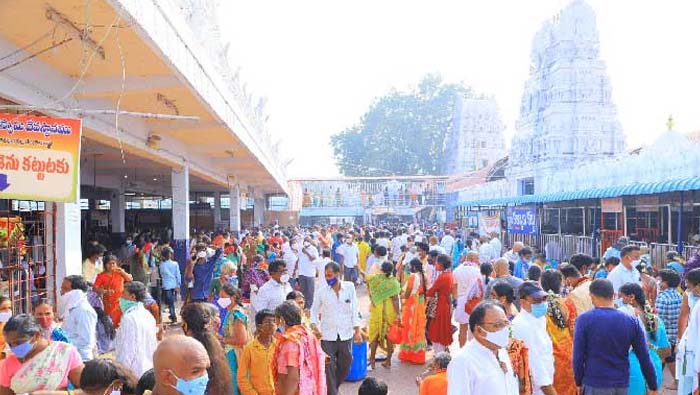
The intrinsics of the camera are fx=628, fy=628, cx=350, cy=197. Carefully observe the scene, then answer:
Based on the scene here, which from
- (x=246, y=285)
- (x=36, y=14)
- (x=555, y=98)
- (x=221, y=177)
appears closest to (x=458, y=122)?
(x=555, y=98)

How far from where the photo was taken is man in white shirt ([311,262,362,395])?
6051 millimetres

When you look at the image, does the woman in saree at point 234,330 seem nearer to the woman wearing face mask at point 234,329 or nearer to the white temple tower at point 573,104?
the woman wearing face mask at point 234,329

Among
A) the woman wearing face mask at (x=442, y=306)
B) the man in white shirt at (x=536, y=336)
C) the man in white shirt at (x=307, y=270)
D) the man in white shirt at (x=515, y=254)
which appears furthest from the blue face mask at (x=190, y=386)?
the man in white shirt at (x=307, y=270)

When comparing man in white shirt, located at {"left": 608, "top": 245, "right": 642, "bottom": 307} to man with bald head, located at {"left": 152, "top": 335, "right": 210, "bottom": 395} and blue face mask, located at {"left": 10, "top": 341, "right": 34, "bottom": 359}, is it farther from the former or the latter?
blue face mask, located at {"left": 10, "top": 341, "right": 34, "bottom": 359}

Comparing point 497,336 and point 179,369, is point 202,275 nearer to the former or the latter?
point 497,336

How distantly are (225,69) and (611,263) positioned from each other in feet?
27.7

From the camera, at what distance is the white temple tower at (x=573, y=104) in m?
26.8

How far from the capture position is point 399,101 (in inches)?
2601

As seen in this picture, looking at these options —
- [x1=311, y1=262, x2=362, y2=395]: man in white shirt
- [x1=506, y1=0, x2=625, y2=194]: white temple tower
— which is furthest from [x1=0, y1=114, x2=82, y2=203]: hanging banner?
[x1=506, y1=0, x2=625, y2=194]: white temple tower

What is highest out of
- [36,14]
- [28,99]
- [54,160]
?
[36,14]

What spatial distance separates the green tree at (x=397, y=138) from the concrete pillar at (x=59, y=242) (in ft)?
185

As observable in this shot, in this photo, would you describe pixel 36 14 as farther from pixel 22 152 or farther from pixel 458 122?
pixel 458 122

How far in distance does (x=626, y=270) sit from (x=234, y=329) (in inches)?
170

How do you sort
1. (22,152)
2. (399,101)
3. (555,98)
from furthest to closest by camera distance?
(399,101) < (555,98) < (22,152)
